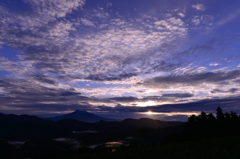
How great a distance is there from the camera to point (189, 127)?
9312 cm

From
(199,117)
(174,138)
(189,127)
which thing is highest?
(199,117)

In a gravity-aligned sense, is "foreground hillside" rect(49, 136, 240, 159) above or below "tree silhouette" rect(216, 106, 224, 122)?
below

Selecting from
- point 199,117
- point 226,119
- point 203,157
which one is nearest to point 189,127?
point 199,117

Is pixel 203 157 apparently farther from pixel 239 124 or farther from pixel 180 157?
pixel 239 124

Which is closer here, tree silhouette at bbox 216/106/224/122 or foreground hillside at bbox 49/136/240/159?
foreground hillside at bbox 49/136/240/159

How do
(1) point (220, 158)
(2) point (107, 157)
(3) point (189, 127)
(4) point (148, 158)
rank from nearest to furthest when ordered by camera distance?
1. (1) point (220, 158)
2. (4) point (148, 158)
3. (2) point (107, 157)
4. (3) point (189, 127)

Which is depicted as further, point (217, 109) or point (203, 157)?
point (217, 109)

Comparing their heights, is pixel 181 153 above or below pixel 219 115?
below

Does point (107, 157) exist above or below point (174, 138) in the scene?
above

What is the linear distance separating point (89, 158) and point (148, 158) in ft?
26.0

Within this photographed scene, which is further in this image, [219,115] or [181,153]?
[219,115]

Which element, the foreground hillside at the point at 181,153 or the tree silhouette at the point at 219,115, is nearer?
the foreground hillside at the point at 181,153

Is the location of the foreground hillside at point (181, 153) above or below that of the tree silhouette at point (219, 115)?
below

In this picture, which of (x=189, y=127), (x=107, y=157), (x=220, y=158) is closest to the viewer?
(x=220, y=158)
